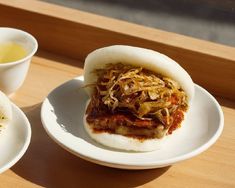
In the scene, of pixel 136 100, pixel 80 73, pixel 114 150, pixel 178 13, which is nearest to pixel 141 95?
pixel 136 100

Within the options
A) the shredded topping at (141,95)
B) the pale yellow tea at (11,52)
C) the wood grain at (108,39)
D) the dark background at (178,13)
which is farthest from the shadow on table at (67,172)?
the dark background at (178,13)

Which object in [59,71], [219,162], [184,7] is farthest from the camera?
[184,7]

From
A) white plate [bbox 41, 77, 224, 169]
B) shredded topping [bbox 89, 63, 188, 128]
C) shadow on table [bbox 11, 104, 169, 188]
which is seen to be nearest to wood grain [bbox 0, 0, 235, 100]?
white plate [bbox 41, 77, 224, 169]

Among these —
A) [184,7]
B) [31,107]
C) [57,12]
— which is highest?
[57,12]

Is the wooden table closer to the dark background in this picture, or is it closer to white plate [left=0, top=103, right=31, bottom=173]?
white plate [left=0, top=103, right=31, bottom=173]

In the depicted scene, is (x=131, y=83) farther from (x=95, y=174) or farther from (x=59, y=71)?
(x=59, y=71)

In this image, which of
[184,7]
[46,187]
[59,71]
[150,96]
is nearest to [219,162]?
[150,96]

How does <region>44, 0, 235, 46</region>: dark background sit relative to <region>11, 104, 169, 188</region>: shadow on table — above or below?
below
